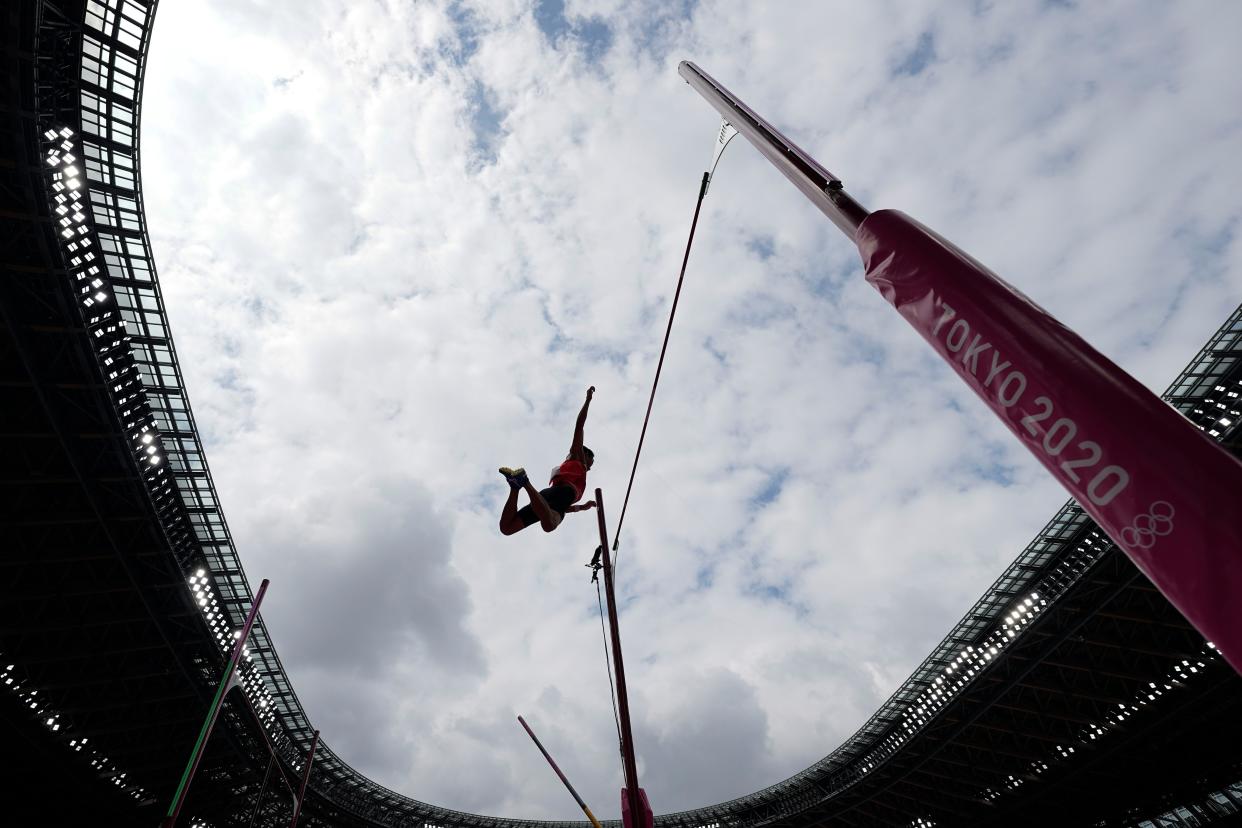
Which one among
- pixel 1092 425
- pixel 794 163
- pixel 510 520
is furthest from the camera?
pixel 510 520

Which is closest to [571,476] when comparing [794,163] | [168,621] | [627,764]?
[627,764]

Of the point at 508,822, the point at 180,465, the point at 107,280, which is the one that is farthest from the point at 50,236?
the point at 508,822

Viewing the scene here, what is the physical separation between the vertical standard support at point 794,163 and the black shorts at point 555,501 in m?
4.42

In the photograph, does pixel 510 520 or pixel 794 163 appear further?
pixel 510 520

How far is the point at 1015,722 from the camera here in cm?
2655

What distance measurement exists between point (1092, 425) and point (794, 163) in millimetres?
2521

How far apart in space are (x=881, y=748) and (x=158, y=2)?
134ft

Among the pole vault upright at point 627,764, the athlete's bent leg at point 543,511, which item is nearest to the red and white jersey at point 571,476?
the athlete's bent leg at point 543,511

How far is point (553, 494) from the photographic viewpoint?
7.10 metres

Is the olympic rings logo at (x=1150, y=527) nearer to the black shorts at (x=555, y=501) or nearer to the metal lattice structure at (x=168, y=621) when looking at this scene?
the black shorts at (x=555, y=501)

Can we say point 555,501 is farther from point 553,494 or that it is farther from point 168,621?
point 168,621

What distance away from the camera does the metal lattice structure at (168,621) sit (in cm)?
1331

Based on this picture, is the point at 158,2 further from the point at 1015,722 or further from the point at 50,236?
the point at 1015,722

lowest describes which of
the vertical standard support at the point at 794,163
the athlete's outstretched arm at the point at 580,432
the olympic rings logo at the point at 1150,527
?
the olympic rings logo at the point at 1150,527
